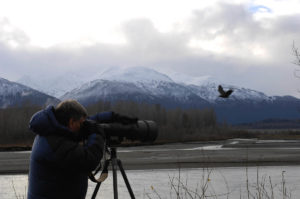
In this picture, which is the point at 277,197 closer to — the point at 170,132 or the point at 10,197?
the point at 10,197

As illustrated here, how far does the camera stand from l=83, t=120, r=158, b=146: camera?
4090 mm

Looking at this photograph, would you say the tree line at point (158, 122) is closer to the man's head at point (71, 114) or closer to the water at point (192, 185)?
the water at point (192, 185)

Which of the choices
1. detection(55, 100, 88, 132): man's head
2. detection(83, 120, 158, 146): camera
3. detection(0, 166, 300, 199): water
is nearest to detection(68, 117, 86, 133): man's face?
detection(55, 100, 88, 132): man's head

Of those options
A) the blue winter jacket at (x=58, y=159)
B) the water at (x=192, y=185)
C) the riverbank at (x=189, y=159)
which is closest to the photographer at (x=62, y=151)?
the blue winter jacket at (x=58, y=159)

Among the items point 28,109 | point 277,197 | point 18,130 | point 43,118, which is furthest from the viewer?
point 28,109

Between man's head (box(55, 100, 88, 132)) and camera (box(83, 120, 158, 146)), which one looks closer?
man's head (box(55, 100, 88, 132))

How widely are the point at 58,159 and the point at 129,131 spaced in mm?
845

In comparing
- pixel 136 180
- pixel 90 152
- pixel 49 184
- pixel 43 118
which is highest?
pixel 43 118

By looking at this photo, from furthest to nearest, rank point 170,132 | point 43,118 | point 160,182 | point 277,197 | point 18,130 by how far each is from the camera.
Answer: point 170,132, point 18,130, point 160,182, point 277,197, point 43,118

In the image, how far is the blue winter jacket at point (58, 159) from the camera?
3526 mm

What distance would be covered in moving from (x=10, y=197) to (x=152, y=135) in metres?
6.38

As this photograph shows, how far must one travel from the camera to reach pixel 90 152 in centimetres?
355

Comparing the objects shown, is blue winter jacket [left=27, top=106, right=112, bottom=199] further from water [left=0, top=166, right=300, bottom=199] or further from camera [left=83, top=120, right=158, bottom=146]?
water [left=0, top=166, right=300, bottom=199]

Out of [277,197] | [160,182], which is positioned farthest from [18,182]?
[277,197]
